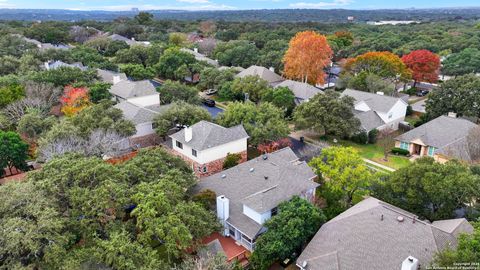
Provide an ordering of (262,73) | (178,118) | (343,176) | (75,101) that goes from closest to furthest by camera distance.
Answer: (343,176), (178,118), (75,101), (262,73)

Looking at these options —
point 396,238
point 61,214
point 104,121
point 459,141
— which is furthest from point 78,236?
point 459,141

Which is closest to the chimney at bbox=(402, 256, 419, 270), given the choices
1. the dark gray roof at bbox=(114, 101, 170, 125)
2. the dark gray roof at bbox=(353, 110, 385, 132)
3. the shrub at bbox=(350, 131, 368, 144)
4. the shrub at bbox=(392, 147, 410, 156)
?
the shrub at bbox=(392, 147, 410, 156)

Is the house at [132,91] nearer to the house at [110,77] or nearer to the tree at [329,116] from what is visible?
the house at [110,77]

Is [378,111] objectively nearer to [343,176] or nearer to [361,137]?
[361,137]

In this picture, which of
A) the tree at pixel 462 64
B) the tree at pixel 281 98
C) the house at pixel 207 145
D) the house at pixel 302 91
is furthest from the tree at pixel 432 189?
the tree at pixel 462 64

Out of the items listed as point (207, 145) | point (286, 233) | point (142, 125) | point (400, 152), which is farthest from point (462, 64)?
point (286, 233)

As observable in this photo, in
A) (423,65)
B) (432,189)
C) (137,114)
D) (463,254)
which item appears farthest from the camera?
(423,65)

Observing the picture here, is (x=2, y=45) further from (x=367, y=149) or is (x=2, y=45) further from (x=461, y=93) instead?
(x=461, y=93)
